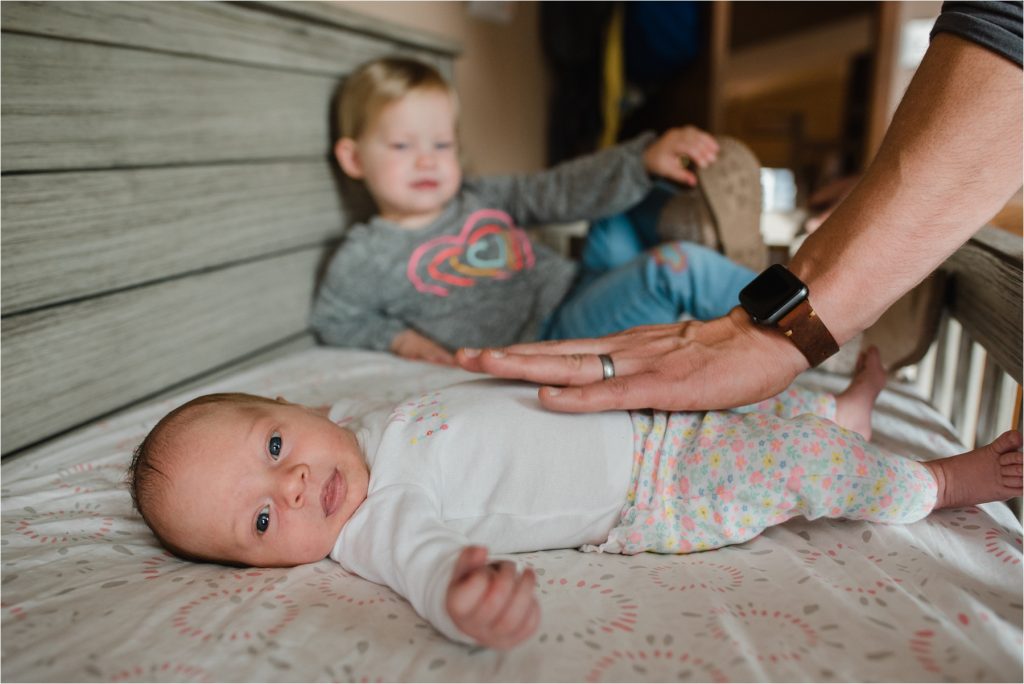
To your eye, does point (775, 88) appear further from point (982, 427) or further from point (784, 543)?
point (784, 543)

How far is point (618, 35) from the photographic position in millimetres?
2799

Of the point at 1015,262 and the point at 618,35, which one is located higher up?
the point at 618,35

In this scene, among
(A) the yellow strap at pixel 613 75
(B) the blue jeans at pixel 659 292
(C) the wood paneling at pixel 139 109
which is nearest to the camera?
(C) the wood paneling at pixel 139 109

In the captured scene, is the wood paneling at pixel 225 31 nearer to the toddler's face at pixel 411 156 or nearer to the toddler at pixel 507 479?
the toddler's face at pixel 411 156

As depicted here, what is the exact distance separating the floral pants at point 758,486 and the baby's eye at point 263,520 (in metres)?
0.36

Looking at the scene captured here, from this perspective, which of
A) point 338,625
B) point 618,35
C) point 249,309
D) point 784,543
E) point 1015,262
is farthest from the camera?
point 618,35

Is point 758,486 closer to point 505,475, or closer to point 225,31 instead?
point 505,475

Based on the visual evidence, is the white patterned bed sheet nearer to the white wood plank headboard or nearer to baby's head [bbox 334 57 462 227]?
the white wood plank headboard

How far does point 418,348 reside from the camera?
1553 mm

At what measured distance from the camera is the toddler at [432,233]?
159cm

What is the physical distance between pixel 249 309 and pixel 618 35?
1.95m

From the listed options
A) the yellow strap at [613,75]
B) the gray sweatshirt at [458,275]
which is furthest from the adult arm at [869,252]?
the yellow strap at [613,75]

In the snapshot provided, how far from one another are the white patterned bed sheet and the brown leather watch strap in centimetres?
20

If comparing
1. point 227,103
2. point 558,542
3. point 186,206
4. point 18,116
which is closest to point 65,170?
point 18,116
